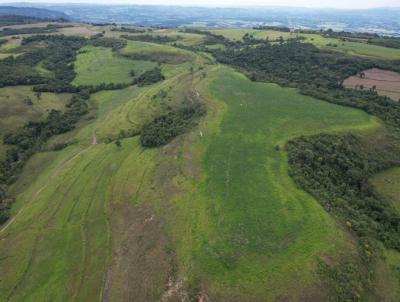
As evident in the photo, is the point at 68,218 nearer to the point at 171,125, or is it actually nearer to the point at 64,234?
the point at 64,234

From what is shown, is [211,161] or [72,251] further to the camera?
[211,161]

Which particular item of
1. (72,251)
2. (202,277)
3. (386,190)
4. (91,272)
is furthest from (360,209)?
(72,251)

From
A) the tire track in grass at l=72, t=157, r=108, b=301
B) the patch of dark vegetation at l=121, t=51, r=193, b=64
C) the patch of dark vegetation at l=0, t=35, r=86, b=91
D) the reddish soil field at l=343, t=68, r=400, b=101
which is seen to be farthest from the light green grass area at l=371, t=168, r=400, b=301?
the patch of dark vegetation at l=0, t=35, r=86, b=91

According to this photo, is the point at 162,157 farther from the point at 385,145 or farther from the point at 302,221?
the point at 385,145

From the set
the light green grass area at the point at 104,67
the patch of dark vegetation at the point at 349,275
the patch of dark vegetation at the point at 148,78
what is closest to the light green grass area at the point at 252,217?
the patch of dark vegetation at the point at 349,275

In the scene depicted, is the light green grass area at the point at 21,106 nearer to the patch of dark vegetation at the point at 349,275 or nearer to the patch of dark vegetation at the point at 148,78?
the patch of dark vegetation at the point at 148,78

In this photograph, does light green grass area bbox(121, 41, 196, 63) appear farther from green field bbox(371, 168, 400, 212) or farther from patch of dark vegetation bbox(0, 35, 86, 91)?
green field bbox(371, 168, 400, 212)

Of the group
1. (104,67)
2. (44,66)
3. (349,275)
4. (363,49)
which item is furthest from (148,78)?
(349,275)
